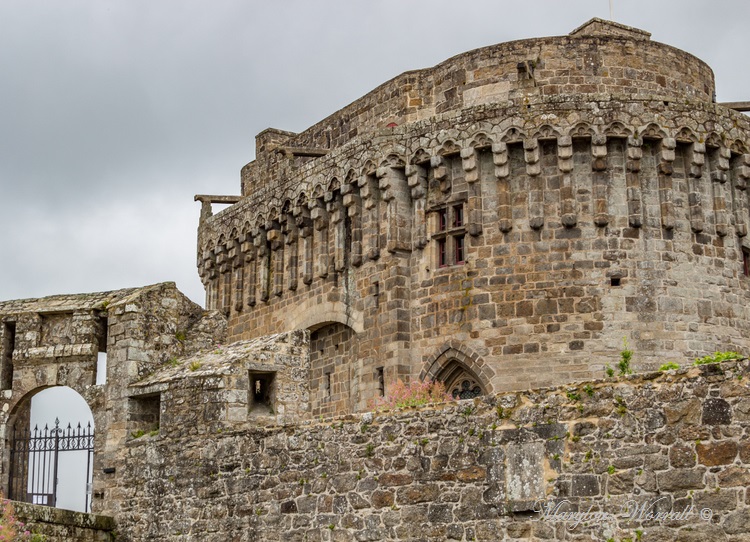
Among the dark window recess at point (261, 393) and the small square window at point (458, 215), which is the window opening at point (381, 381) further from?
the dark window recess at point (261, 393)

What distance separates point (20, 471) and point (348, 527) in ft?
22.9

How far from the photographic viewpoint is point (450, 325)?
20484mm

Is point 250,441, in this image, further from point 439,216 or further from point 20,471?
point 439,216

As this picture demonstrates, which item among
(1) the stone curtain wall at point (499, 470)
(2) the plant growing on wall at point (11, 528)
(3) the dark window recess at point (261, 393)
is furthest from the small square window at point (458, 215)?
(2) the plant growing on wall at point (11, 528)

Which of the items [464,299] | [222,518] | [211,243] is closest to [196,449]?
[222,518]

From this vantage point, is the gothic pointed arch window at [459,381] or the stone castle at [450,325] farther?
the gothic pointed arch window at [459,381]

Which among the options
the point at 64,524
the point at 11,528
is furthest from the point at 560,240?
the point at 11,528

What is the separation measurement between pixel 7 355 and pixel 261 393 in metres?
4.00

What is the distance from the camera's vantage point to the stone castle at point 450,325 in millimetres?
10461

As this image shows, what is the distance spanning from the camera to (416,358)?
20.9 m

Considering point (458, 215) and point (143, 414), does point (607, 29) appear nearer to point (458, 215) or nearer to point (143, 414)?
point (458, 215)

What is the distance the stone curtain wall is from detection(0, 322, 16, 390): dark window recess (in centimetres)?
360

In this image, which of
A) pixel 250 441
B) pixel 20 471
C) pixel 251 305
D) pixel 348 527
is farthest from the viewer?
pixel 251 305

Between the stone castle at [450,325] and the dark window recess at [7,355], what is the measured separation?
3 cm
